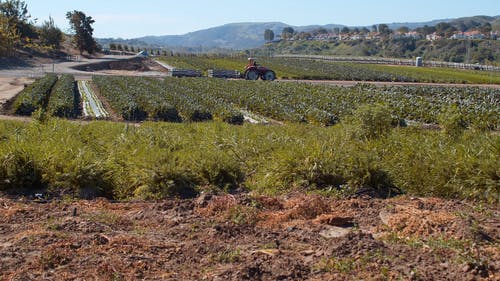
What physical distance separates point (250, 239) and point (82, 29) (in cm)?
8201

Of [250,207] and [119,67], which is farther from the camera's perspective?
[119,67]

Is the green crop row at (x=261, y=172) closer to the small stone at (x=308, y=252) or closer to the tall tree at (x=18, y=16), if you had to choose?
the small stone at (x=308, y=252)

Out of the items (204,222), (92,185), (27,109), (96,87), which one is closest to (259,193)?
(204,222)

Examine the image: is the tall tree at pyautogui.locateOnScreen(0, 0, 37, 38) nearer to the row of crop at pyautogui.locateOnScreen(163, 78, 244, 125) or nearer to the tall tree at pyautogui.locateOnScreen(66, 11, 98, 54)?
the tall tree at pyautogui.locateOnScreen(66, 11, 98, 54)

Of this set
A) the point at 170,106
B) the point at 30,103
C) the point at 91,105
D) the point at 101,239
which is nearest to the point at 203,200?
the point at 101,239

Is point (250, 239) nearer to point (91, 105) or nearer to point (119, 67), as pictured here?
point (91, 105)

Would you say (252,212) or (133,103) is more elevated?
(252,212)

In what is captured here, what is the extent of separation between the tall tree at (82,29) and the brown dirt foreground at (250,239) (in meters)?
79.0

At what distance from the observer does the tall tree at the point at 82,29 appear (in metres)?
80.8

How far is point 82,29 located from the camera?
268 feet

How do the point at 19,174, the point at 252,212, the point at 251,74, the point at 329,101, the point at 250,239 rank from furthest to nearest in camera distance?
the point at 251,74 < the point at 329,101 < the point at 19,174 < the point at 252,212 < the point at 250,239

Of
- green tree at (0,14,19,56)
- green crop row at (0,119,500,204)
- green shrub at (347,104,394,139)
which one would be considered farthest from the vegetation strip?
green tree at (0,14,19,56)

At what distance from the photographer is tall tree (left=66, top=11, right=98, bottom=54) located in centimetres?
8084

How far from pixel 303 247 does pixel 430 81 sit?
49925 mm
